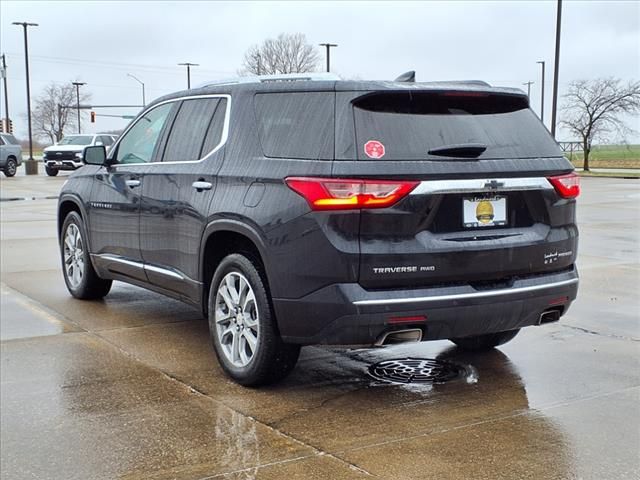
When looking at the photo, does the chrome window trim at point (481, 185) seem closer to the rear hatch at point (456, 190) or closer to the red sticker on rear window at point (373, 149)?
the rear hatch at point (456, 190)

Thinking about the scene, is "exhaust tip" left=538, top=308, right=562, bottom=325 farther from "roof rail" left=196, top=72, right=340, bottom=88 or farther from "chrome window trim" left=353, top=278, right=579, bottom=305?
"roof rail" left=196, top=72, right=340, bottom=88

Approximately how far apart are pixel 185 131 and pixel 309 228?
6.14ft

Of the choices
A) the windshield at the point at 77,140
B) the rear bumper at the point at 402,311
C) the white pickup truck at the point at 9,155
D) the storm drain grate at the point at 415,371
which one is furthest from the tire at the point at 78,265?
the windshield at the point at 77,140

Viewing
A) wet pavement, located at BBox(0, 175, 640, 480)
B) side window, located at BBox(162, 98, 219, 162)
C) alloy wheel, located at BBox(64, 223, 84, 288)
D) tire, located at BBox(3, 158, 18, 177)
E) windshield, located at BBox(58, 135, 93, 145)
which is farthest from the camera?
windshield, located at BBox(58, 135, 93, 145)

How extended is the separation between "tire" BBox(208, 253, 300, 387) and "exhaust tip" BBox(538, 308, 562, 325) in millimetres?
1443

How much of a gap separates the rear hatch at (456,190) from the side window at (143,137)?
7.20 ft

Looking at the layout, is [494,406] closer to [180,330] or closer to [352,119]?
[352,119]

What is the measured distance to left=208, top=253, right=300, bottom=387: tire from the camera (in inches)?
182

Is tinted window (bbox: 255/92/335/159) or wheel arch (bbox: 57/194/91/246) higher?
tinted window (bbox: 255/92/335/159)

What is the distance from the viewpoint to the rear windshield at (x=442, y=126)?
14.3 feet

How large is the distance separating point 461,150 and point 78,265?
437 centimetres

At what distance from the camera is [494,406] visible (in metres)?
4.57

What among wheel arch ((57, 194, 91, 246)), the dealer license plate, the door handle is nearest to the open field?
wheel arch ((57, 194, 91, 246))

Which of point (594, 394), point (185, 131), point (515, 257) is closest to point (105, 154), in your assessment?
point (185, 131)
